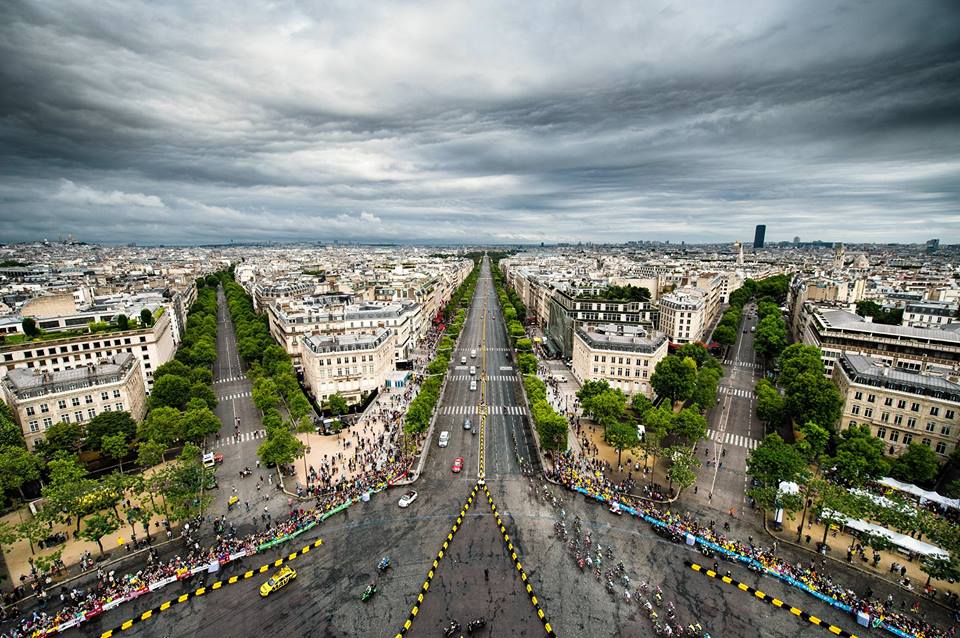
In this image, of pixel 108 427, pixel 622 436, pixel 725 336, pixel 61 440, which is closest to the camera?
pixel 61 440

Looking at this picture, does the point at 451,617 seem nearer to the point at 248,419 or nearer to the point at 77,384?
the point at 248,419

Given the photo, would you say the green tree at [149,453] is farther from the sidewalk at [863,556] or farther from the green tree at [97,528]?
the sidewalk at [863,556]

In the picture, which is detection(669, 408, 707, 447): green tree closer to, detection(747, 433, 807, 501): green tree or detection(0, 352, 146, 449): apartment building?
detection(747, 433, 807, 501): green tree

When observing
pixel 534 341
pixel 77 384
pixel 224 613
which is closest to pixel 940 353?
pixel 534 341

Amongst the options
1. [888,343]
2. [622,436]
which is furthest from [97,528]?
[888,343]

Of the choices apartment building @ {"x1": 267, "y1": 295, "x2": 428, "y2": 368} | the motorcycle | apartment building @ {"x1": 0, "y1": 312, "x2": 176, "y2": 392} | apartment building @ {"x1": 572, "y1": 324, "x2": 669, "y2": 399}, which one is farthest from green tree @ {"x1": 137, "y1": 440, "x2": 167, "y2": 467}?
apartment building @ {"x1": 572, "y1": 324, "x2": 669, "y2": 399}

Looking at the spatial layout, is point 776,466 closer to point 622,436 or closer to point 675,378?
point 622,436

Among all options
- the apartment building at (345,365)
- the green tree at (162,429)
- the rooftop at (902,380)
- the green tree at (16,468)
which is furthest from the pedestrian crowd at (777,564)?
the green tree at (16,468)

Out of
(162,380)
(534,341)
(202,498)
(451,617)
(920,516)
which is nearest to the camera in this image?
(451,617)
